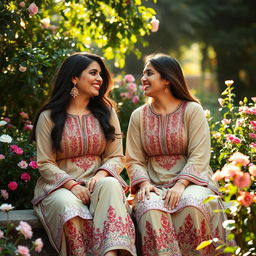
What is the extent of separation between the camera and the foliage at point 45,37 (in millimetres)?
5023

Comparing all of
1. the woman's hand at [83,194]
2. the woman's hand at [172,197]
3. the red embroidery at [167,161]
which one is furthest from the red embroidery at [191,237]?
the woman's hand at [83,194]

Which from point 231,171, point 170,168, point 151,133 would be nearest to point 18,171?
point 151,133

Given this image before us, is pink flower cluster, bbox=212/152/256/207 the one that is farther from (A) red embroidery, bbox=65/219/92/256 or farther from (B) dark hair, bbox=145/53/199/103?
(B) dark hair, bbox=145/53/199/103

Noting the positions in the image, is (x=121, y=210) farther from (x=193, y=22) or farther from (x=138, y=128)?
(x=193, y=22)

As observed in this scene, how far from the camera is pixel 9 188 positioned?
465 cm

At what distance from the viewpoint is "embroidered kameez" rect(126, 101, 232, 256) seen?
3742 mm

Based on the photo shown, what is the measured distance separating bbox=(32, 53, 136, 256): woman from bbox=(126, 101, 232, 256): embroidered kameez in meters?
0.14

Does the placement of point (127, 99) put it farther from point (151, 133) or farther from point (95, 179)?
point (95, 179)

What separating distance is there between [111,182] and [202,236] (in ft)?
2.35

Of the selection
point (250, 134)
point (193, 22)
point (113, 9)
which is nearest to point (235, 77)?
point (193, 22)

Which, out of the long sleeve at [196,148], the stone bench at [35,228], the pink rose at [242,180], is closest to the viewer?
the pink rose at [242,180]

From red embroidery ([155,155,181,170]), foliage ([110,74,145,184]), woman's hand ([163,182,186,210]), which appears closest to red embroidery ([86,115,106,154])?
red embroidery ([155,155,181,170])

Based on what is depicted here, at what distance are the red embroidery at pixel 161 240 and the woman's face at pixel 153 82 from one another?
101 centimetres

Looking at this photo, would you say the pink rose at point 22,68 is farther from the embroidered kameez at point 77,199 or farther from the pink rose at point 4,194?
the pink rose at point 4,194
